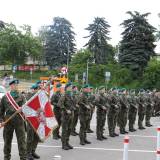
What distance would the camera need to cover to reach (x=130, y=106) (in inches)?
828

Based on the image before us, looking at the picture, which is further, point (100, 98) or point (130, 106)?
point (130, 106)

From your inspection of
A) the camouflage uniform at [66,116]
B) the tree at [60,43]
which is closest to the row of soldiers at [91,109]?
the camouflage uniform at [66,116]

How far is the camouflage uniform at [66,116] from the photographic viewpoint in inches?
571

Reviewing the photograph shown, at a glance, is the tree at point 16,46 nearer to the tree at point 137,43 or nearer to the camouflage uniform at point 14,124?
the tree at point 137,43

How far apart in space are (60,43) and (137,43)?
27.5 m

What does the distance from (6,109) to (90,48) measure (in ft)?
232

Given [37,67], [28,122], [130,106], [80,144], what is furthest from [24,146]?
[37,67]

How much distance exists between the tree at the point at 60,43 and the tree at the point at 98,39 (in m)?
8.95

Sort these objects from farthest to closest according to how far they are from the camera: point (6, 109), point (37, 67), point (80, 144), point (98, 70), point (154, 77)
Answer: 1. point (37, 67)
2. point (98, 70)
3. point (154, 77)
4. point (80, 144)
5. point (6, 109)

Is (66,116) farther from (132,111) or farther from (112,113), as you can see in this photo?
(132,111)

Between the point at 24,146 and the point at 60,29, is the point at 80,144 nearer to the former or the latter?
the point at 24,146

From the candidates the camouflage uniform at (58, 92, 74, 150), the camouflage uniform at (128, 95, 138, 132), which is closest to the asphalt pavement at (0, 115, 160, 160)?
the camouflage uniform at (58, 92, 74, 150)

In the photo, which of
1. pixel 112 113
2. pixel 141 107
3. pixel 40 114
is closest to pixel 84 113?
pixel 112 113

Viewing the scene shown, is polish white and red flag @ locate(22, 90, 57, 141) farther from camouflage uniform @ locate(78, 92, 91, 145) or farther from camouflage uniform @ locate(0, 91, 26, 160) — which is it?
camouflage uniform @ locate(78, 92, 91, 145)
